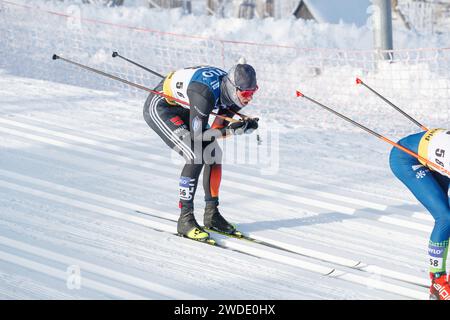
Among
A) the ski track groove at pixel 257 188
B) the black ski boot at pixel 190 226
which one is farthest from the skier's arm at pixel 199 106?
the ski track groove at pixel 257 188

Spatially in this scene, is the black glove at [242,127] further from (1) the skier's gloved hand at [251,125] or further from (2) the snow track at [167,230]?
(2) the snow track at [167,230]

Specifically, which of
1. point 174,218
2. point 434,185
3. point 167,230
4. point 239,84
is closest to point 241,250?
point 167,230

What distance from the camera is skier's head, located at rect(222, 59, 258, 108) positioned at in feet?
21.1

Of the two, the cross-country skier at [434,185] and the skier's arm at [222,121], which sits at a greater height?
the skier's arm at [222,121]

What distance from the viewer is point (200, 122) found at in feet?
21.2

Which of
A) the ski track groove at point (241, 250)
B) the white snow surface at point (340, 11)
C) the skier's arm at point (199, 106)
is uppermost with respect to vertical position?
the white snow surface at point (340, 11)

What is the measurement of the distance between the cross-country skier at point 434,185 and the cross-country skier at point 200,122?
52.4 inches

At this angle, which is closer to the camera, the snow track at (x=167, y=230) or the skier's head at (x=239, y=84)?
the snow track at (x=167, y=230)

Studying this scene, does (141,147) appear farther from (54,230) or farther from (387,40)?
(387,40)

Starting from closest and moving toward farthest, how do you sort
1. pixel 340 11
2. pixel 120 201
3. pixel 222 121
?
pixel 222 121 < pixel 120 201 < pixel 340 11

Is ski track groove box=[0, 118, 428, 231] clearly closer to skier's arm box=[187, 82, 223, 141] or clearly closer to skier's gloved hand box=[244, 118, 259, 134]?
skier's gloved hand box=[244, 118, 259, 134]

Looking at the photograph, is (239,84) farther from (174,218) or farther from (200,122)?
(174,218)

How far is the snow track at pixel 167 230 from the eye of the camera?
6.01 m

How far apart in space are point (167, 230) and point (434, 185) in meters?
2.35
